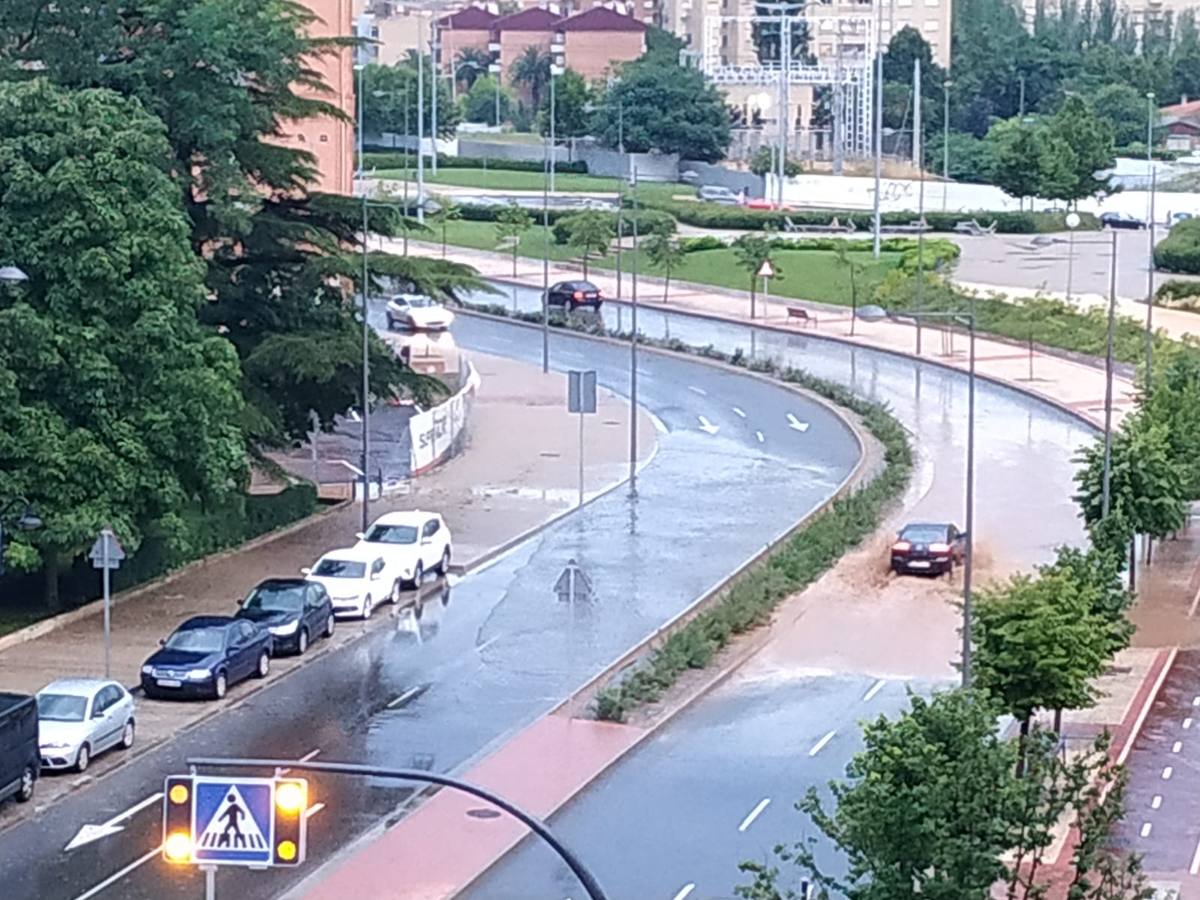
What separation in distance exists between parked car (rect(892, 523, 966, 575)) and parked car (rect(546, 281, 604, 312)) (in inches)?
1557

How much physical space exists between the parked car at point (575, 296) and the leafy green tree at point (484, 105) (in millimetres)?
95033

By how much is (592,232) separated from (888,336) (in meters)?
14.7

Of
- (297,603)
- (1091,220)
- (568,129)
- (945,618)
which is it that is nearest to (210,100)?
(297,603)

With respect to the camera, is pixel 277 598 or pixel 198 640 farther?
pixel 277 598

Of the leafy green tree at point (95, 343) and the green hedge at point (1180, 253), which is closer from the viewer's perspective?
the leafy green tree at point (95, 343)

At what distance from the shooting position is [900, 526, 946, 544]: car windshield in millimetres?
45219

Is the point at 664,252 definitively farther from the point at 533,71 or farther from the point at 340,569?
the point at 533,71

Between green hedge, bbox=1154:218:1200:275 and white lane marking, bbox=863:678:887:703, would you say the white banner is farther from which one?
green hedge, bbox=1154:218:1200:275

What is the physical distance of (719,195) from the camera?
130500 mm

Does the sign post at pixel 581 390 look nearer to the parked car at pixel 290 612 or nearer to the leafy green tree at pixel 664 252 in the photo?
the parked car at pixel 290 612

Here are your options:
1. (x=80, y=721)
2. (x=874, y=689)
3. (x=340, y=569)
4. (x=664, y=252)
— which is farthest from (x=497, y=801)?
(x=664, y=252)

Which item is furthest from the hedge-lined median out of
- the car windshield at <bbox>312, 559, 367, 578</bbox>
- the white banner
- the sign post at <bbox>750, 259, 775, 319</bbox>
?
the sign post at <bbox>750, 259, 775, 319</bbox>

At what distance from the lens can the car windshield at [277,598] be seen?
37.4 meters

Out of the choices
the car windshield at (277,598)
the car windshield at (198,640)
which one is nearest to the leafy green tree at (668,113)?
the car windshield at (277,598)
